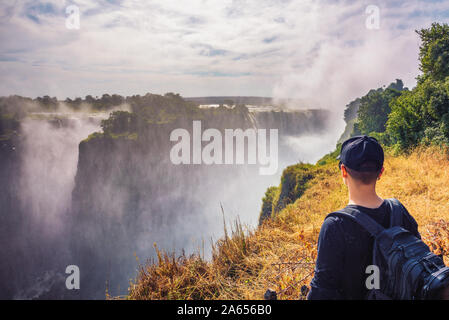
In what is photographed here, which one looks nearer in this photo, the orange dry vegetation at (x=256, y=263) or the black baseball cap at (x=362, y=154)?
the black baseball cap at (x=362, y=154)

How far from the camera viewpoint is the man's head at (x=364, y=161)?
181 cm

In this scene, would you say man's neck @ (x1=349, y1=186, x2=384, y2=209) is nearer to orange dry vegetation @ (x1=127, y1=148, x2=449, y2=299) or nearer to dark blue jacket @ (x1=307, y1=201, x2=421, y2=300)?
dark blue jacket @ (x1=307, y1=201, x2=421, y2=300)

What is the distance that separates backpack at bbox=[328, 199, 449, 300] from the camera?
160 cm

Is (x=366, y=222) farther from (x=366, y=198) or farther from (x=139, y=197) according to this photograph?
(x=139, y=197)

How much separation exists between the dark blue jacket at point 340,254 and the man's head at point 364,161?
0.24 m

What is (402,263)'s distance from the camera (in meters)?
1.62

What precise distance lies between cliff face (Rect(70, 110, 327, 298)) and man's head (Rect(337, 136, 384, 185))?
6086 cm

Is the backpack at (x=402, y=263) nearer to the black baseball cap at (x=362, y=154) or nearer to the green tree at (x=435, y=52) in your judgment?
the black baseball cap at (x=362, y=154)

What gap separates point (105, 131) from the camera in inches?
3236

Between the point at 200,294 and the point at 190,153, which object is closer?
the point at 200,294

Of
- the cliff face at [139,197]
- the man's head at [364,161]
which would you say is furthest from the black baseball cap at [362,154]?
the cliff face at [139,197]
